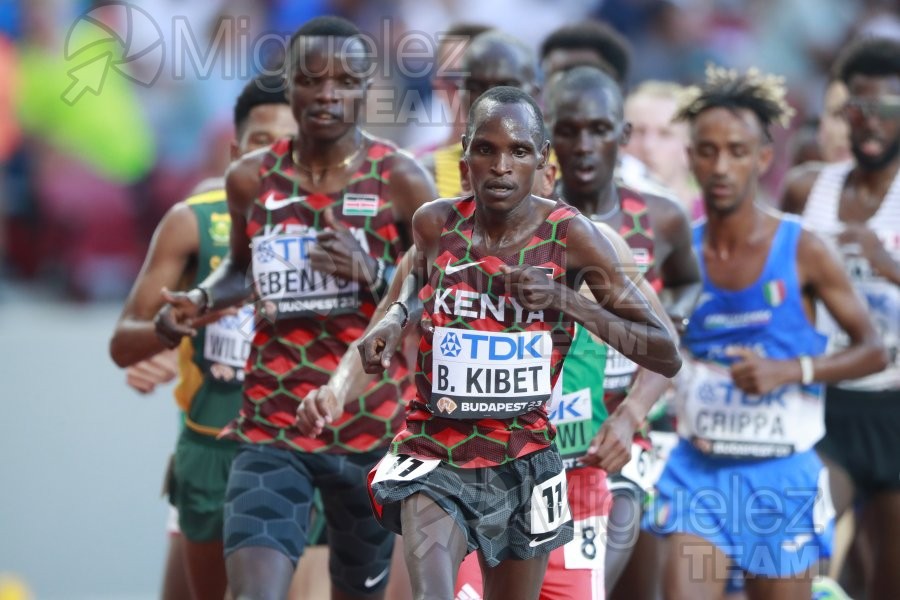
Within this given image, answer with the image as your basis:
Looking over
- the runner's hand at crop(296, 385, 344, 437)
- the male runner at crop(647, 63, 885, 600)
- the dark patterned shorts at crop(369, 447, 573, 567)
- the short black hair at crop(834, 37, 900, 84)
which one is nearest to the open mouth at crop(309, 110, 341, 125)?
the runner's hand at crop(296, 385, 344, 437)

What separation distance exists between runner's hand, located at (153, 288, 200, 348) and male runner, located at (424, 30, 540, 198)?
151cm

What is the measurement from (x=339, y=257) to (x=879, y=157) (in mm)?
3165

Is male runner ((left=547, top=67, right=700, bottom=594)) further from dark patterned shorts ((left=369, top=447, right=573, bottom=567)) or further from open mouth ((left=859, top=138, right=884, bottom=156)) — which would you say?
open mouth ((left=859, top=138, right=884, bottom=156))

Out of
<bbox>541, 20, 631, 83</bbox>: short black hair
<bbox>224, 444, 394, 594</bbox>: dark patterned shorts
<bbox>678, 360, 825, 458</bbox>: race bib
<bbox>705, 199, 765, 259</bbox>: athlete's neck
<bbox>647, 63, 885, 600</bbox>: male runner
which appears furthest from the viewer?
<bbox>541, 20, 631, 83</bbox>: short black hair

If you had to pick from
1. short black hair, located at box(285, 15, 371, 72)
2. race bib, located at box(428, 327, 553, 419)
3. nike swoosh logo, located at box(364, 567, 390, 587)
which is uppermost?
short black hair, located at box(285, 15, 371, 72)

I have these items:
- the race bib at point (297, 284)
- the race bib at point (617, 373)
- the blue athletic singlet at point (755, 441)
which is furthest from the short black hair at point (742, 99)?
the race bib at point (297, 284)

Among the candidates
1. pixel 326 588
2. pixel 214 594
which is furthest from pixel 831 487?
pixel 214 594

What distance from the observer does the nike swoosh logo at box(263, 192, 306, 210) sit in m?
5.04

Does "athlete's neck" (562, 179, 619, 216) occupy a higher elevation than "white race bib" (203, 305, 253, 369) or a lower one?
higher

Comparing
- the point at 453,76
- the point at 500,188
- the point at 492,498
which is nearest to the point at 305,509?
the point at 492,498

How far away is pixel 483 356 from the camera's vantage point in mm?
4176

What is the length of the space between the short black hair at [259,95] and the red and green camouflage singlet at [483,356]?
205 centimetres

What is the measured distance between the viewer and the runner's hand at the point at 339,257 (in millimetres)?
4848

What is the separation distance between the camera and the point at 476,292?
4203 mm
